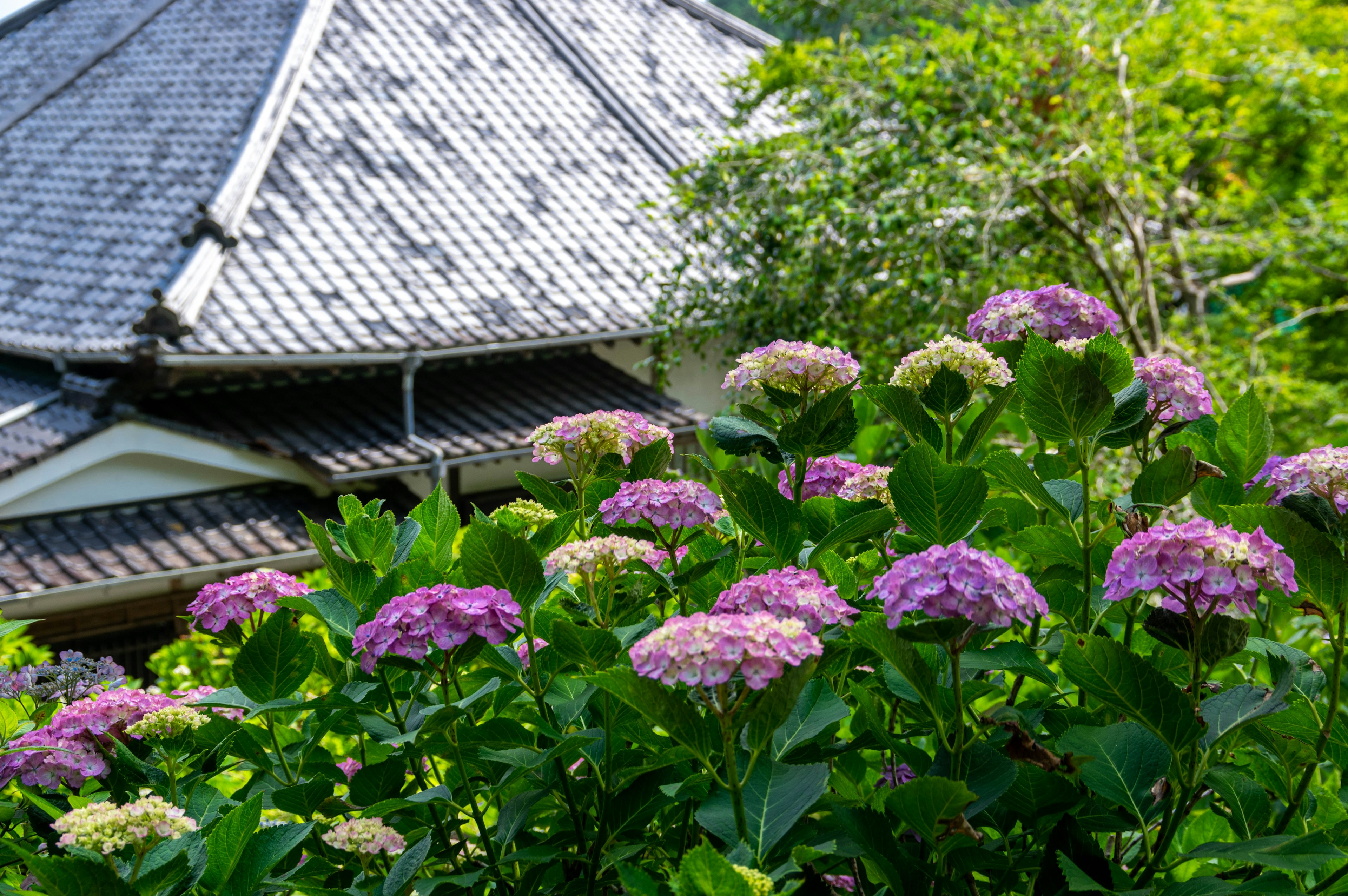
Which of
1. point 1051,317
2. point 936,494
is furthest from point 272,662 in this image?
point 1051,317

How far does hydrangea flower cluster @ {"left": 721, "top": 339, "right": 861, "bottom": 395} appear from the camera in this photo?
1.12 meters

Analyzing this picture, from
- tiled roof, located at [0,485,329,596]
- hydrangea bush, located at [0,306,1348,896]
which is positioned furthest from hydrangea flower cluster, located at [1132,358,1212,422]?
tiled roof, located at [0,485,329,596]

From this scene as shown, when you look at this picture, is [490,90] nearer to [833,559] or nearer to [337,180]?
[337,180]

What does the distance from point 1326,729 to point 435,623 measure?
0.75 meters

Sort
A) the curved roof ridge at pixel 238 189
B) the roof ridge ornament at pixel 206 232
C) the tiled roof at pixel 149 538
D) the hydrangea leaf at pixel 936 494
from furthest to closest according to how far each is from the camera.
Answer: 1. the roof ridge ornament at pixel 206 232
2. the curved roof ridge at pixel 238 189
3. the tiled roof at pixel 149 538
4. the hydrangea leaf at pixel 936 494

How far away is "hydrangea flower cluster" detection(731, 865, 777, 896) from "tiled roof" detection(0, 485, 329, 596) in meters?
4.58

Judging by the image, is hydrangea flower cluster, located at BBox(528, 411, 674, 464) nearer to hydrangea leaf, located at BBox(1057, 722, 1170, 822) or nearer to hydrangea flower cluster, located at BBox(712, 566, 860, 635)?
hydrangea flower cluster, located at BBox(712, 566, 860, 635)

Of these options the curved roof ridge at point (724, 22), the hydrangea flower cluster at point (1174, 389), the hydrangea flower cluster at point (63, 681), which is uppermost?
the curved roof ridge at point (724, 22)

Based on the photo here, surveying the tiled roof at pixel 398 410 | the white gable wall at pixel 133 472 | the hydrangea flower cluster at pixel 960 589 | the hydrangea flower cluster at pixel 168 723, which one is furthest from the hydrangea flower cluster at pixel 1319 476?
the white gable wall at pixel 133 472

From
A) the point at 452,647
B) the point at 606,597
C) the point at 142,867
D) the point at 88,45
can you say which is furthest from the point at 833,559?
the point at 88,45

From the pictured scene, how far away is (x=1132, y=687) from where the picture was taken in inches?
32.4

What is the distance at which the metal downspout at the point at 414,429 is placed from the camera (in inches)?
215

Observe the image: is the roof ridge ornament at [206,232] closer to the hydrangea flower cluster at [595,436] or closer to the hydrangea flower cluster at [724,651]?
the hydrangea flower cluster at [595,436]

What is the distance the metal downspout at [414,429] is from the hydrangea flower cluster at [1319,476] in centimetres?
468
